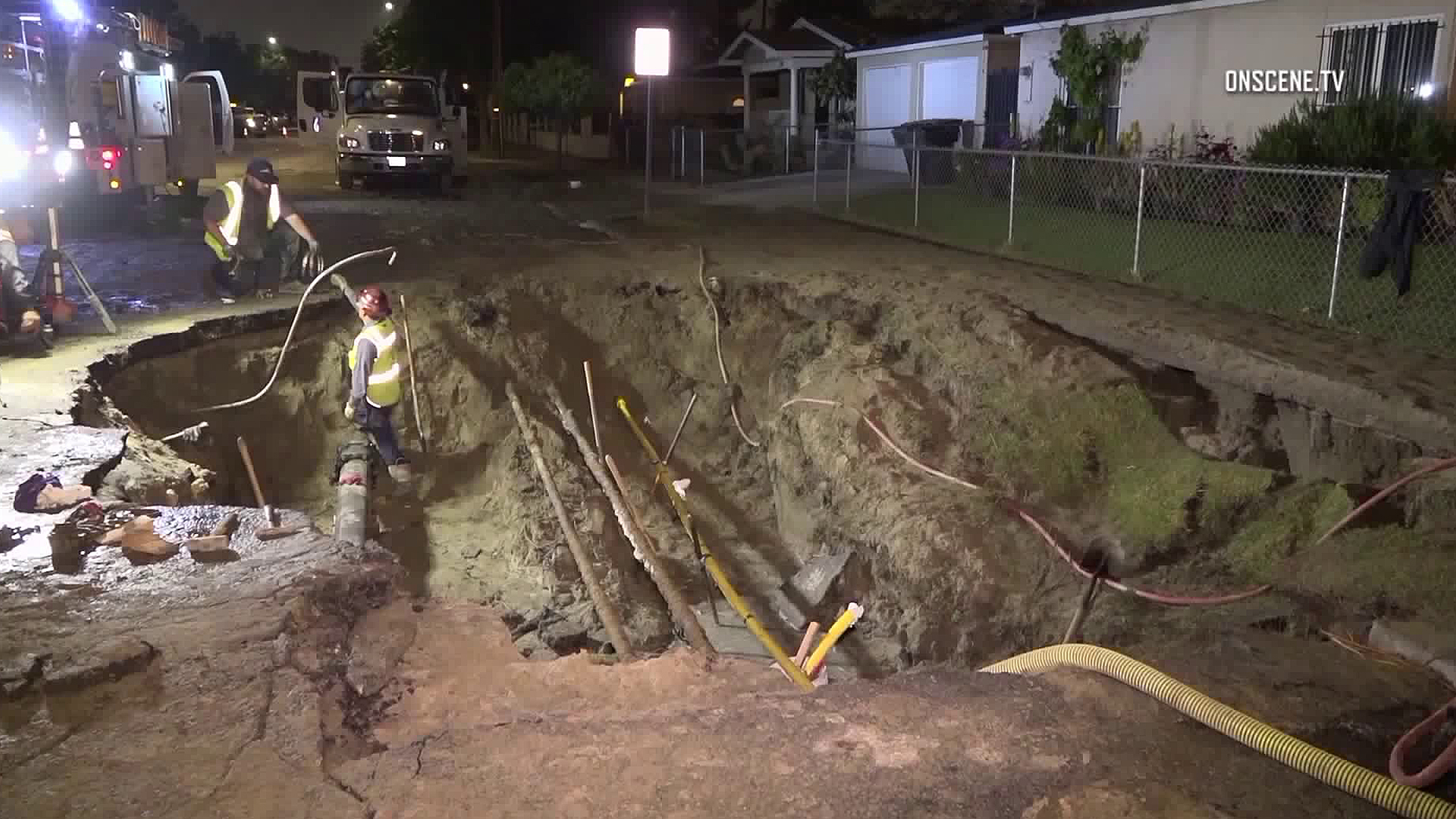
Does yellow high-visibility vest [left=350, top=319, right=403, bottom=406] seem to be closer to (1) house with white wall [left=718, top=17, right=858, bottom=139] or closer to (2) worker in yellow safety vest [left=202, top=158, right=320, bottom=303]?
(2) worker in yellow safety vest [left=202, top=158, right=320, bottom=303]

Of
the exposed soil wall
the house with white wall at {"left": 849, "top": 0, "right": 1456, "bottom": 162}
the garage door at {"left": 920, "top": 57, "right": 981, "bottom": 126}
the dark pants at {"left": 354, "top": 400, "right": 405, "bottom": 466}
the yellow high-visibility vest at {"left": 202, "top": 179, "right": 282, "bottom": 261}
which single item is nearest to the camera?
the exposed soil wall

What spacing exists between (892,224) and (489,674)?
13126 mm

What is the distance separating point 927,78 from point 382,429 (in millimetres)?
19171

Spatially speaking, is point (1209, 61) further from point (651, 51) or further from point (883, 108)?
point (883, 108)

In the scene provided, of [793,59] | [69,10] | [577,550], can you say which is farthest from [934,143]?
[577,550]

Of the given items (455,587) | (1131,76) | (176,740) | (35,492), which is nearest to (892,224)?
(1131,76)

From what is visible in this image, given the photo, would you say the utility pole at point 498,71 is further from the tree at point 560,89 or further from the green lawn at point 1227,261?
the green lawn at point 1227,261

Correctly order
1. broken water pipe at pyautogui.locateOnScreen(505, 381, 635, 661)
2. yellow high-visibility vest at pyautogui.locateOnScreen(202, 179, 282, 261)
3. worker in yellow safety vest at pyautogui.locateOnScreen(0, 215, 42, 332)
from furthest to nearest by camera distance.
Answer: yellow high-visibility vest at pyautogui.locateOnScreen(202, 179, 282, 261) → worker in yellow safety vest at pyautogui.locateOnScreen(0, 215, 42, 332) → broken water pipe at pyautogui.locateOnScreen(505, 381, 635, 661)

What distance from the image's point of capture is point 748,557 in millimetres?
9359

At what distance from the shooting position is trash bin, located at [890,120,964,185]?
21.5m

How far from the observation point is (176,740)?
392 cm

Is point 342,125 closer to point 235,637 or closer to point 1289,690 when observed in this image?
point 235,637

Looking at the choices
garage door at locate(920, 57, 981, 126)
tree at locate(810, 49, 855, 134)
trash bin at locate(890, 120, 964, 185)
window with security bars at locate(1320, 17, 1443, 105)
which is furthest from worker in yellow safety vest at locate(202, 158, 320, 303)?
tree at locate(810, 49, 855, 134)

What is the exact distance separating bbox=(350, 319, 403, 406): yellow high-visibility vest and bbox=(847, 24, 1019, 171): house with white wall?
1592 cm
